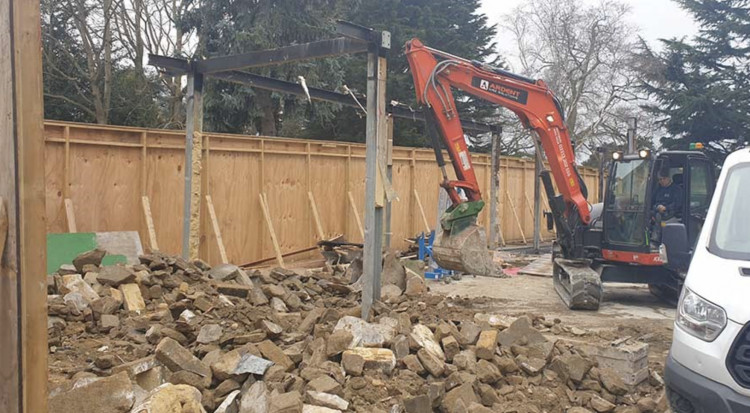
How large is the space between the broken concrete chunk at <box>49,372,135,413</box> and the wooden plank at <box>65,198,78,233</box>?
5890 mm

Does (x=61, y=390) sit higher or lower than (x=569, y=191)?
lower

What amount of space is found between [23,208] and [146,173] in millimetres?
8766

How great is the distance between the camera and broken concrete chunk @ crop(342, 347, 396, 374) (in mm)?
4574

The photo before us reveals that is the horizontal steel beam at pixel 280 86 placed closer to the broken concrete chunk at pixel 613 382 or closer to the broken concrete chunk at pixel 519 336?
the broken concrete chunk at pixel 519 336

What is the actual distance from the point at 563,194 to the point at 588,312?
192 centimetres

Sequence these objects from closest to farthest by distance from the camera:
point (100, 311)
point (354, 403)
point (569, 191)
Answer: point (354, 403) → point (100, 311) → point (569, 191)

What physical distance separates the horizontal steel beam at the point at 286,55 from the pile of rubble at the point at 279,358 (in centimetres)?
255

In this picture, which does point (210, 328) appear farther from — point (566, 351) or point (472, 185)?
point (472, 185)

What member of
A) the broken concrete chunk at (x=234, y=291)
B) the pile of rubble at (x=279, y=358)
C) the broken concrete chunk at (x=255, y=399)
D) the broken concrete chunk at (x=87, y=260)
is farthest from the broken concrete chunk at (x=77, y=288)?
the broken concrete chunk at (x=255, y=399)

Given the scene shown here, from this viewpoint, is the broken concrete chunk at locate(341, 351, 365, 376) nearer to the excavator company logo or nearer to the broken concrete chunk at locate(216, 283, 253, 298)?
the broken concrete chunk at locate(216, 283, 253, 298)

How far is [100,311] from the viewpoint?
5676 mm

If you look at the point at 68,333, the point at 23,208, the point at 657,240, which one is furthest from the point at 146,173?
the point at 23,208

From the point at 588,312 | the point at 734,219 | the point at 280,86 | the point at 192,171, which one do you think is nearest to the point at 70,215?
the point at 192,171

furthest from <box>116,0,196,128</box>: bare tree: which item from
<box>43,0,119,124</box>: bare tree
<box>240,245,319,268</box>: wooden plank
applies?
<box>240,245,319,268</box>: wooden plank
